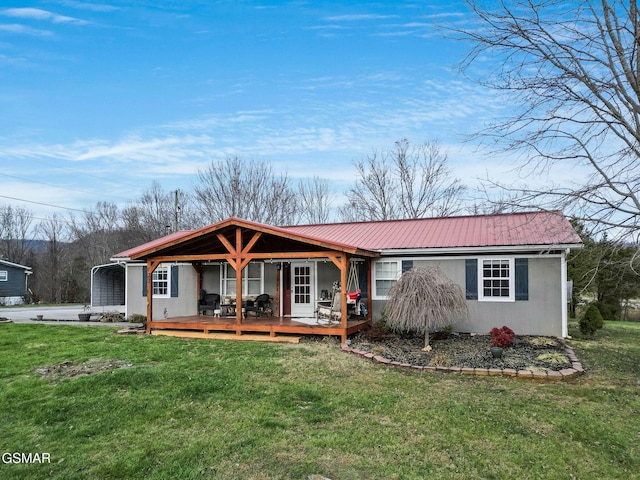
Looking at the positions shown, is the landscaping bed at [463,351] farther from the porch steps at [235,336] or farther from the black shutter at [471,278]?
the porch steps at [235,336]

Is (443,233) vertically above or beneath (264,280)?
above

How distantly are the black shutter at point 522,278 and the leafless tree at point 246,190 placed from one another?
18576 millimetres

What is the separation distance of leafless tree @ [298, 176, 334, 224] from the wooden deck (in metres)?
16.0

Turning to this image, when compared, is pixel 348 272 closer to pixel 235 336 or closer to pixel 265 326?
pixel 265 326

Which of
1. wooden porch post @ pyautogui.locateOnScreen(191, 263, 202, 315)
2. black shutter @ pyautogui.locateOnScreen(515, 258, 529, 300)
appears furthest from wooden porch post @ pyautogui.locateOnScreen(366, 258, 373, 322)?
wooden porch post @ pyautogui.locateOnScreen(191, 263, 202, 315)

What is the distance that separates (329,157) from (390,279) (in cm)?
1372

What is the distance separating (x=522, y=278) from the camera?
35.2 feet

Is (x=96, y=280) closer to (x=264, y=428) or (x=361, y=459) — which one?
(x=264, y=428)

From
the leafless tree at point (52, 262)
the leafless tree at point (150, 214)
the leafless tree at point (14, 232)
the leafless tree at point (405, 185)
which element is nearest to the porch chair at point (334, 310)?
the leafless tree at point (405, 185)

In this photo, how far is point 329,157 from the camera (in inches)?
958

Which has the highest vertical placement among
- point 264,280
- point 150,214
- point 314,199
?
point 314,199

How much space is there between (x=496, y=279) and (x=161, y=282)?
11238 millimetres

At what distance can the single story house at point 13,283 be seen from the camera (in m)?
28.8

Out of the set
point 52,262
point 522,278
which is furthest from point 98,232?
point 522,278
